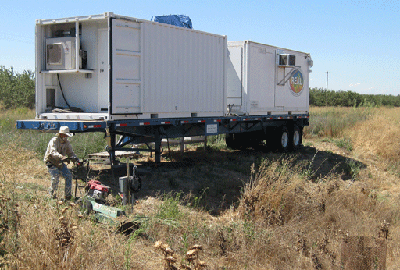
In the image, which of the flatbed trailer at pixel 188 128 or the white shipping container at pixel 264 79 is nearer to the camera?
the flatbed trailer at pixel 188 128

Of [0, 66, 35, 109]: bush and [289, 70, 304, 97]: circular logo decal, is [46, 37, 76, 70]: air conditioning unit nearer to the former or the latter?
[289, 70, 304, 97]: circular logo decal

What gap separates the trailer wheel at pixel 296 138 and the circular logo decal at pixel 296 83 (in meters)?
1.35

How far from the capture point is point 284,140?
15922mm

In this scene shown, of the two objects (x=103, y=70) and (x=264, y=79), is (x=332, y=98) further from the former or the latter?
(x=103, y=70)

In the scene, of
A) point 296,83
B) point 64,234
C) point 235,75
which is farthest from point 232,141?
point 64,234

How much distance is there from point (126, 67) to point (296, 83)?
8.40 meters

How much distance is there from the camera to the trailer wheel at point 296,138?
16.4 meters

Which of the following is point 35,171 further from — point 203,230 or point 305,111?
point 305,111

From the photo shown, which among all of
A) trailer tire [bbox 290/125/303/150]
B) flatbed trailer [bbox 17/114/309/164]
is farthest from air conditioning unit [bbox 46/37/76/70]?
trailer tire [bbox 290/125/303/150]

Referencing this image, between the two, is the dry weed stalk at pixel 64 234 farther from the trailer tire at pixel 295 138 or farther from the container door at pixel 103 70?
the trailer tire at pixel 295 138

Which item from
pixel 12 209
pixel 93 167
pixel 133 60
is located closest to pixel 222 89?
pixel 133 60

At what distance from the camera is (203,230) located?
6.95 meters

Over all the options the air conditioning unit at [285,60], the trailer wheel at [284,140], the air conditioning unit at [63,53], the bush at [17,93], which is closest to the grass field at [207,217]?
the trailer wheel at [284,140]

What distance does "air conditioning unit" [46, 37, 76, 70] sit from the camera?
963 cm
